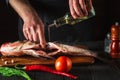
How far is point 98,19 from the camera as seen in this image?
184 cm

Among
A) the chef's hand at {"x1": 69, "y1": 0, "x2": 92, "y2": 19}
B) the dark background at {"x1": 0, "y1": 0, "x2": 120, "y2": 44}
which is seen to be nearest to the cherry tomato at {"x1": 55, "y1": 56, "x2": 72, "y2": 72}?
the chef's hand at {"x1": 69, "y1": 0, "x2": 92, "y2": 19}

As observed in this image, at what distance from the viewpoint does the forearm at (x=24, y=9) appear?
4.07 feet

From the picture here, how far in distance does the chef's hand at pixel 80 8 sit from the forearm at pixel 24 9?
0.64 ft

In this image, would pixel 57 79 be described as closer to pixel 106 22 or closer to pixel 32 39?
pixel 32 39

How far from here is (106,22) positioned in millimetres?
1926

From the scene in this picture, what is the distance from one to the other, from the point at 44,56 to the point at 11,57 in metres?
0.14

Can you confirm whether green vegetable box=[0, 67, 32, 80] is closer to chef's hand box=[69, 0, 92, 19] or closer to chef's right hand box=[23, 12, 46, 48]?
chef's right hand box=[23, 12, 46, 48]

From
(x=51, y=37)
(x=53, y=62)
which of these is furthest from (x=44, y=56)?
(x=51, y=37)

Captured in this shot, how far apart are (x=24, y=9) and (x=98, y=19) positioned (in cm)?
67

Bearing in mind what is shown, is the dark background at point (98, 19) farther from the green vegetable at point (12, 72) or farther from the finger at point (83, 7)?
the green vegetable at point (12, 72)

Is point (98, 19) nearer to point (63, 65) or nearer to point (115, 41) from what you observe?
point (115, 41)

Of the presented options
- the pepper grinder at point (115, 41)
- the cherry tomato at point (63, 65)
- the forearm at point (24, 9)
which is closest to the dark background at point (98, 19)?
the forearm at point (24, 9)

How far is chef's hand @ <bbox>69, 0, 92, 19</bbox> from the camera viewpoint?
3.74ft

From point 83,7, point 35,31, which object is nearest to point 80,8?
point 83,7
